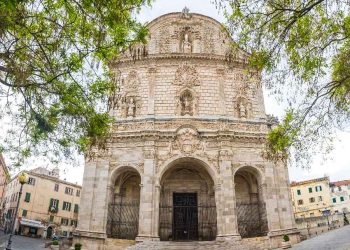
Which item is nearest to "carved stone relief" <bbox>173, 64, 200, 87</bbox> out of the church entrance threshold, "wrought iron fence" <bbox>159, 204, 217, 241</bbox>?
the church entrance threshold

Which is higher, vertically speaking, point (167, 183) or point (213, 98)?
point (213, 98)

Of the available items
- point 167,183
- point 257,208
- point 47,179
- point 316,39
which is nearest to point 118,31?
point 316,39

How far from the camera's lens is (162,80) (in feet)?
70.4

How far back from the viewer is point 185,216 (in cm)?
1905

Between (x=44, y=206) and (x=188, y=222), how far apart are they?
26531 mm

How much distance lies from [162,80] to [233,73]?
5.26m

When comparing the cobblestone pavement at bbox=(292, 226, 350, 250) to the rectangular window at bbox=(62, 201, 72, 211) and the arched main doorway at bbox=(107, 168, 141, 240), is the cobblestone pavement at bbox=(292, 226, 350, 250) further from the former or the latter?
the rectangular window at bbox=(62, 201, 72, 211)

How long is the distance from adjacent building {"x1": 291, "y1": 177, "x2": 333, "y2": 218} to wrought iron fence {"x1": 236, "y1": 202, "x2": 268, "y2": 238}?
100 ft

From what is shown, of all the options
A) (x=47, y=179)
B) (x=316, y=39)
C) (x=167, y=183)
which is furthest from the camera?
(x=47, y=179)

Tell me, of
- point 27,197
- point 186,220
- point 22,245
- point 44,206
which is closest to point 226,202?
point 186,220

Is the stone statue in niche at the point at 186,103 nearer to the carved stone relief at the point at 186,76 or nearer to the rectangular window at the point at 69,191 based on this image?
the carved stone relief at the point at 186,76

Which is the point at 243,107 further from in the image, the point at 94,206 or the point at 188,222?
the point at 94,206

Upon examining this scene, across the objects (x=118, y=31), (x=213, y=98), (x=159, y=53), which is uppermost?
(x=159, y=53)

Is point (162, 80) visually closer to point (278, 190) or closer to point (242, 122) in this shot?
point (242, 122)
